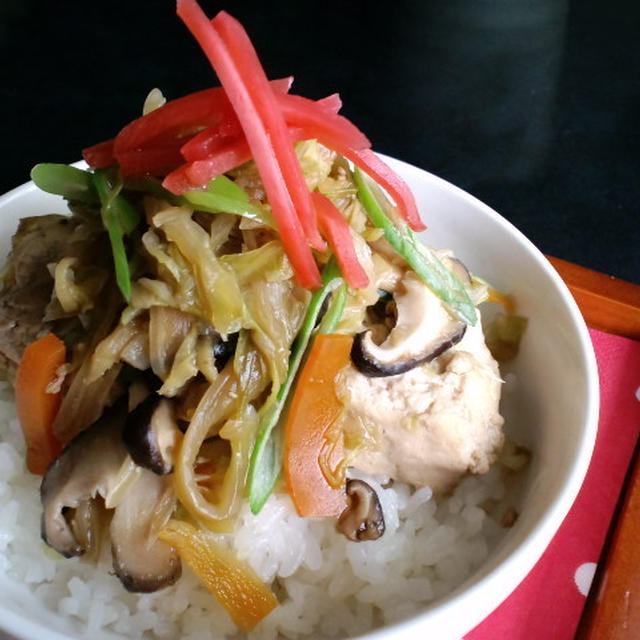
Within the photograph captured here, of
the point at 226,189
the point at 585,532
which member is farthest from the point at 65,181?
the point at 585,532

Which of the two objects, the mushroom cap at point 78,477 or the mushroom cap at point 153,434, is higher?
the mushroom cap at point 153,434

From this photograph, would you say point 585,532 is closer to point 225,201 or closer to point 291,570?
point 291,570

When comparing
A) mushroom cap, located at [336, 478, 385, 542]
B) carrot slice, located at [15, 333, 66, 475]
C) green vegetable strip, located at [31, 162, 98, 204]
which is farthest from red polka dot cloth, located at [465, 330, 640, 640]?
green vegetable strip, located at [31, 162, 98, 204]

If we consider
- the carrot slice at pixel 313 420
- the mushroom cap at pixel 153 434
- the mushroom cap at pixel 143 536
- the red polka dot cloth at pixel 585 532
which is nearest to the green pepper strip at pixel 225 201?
the carrot slice at pixel 313 420

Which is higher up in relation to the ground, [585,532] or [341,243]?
[341,243]

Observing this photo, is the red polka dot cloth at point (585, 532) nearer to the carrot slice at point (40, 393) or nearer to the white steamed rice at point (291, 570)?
the white steamed rice at point (291, 570)

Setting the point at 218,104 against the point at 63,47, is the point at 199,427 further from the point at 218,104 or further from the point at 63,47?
the point at 63,47
